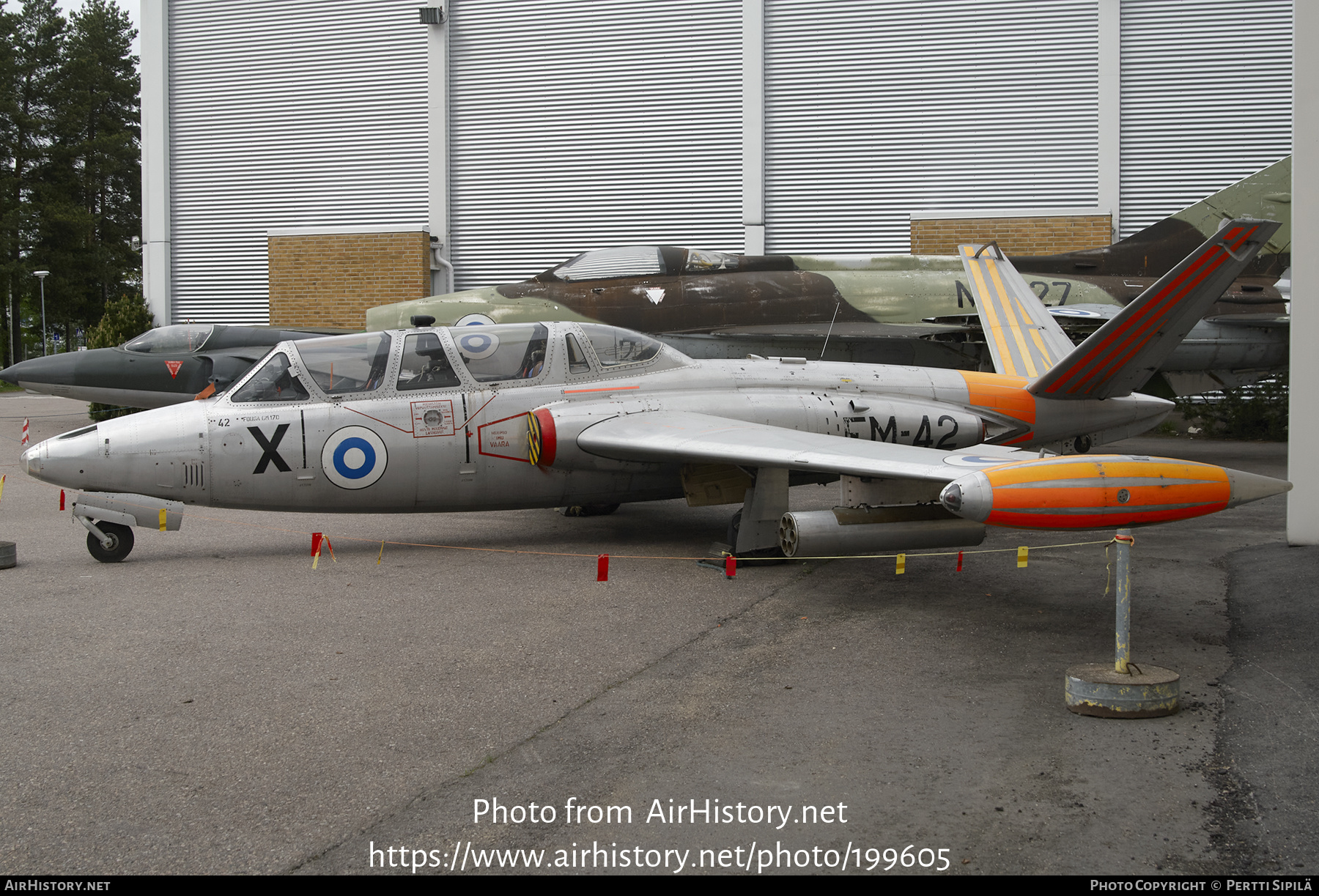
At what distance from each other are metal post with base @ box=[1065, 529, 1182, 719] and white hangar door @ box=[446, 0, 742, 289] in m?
19.3

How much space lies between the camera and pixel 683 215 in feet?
77.0

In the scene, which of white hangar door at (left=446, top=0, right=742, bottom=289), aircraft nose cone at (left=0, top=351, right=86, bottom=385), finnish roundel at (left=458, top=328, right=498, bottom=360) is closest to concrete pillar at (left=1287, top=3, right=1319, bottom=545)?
finnish roundel at (left=458, top=328, right=498, bottom=360)

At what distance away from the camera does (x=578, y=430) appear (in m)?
8.56

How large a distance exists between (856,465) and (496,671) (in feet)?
9.70

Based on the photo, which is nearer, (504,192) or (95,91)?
(504,192)

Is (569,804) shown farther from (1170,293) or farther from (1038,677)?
(1170,293)

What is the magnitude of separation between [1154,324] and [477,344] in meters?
6.30

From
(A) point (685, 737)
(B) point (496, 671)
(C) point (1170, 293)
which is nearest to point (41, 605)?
(B) point (496, 671)

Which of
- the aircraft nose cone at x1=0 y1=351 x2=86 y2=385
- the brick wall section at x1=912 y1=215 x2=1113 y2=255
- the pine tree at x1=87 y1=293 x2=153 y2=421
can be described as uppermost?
the brick wall section at x1=912 y1=215 x2=1113 y2=255

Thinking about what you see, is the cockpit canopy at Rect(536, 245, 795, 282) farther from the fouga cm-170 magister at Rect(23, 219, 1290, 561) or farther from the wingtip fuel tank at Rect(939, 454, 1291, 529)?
the wingtip fuel tank at Rect(939, 454, 1291, 529)

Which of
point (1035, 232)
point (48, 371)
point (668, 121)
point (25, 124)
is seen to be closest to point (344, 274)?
point (48, 371)

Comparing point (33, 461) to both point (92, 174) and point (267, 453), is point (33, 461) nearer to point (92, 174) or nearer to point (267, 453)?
point (267, 453)

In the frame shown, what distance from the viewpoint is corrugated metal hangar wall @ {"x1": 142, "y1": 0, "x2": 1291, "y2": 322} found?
70.9 feet

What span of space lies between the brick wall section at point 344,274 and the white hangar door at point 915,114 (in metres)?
8.66
